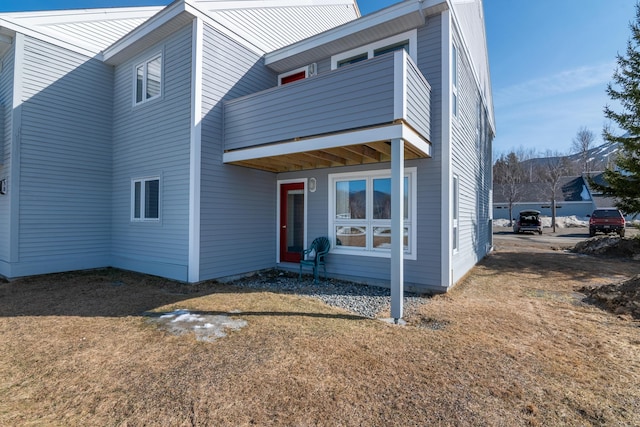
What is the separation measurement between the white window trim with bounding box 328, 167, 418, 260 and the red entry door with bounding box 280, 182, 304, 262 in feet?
3.33

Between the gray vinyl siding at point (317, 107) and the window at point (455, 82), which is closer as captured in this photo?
the gray vinyl siding at point (317, 107)

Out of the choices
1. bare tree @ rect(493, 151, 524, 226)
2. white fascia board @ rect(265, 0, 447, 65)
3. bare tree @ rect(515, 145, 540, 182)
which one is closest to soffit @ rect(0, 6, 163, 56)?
white fascia board @ rect(265, 0, 447, 65)

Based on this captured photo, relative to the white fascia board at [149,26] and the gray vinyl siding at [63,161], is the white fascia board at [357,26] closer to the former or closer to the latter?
the white fascia board at [149,26]

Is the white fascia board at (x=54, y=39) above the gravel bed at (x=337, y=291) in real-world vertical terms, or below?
above

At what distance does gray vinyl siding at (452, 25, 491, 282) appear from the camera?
7.40 m

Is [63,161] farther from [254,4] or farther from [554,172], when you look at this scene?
[554,172]

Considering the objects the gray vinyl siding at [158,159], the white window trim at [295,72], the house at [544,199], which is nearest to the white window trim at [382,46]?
the white window trim at [295,72]

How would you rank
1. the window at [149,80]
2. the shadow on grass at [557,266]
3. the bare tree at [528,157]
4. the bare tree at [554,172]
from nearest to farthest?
the window at [149,80] → the shadow on grass at [557,266] → the bare tree at [554,172] → the bare tree at [528,157]

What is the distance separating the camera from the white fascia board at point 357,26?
618 cm

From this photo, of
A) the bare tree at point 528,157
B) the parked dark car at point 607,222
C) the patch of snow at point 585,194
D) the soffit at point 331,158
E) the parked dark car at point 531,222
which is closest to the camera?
the soffit at point 331,158

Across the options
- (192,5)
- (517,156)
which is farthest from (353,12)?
(517,156)

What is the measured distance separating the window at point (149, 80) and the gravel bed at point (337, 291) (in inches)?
207

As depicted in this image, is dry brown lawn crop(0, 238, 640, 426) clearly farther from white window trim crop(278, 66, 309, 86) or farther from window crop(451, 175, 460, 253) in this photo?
white window trim crop(278, 66, 309, 86)

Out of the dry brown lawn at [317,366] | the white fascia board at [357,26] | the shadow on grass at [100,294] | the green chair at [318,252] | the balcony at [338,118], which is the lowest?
the dry brown lawn at [317,366]
